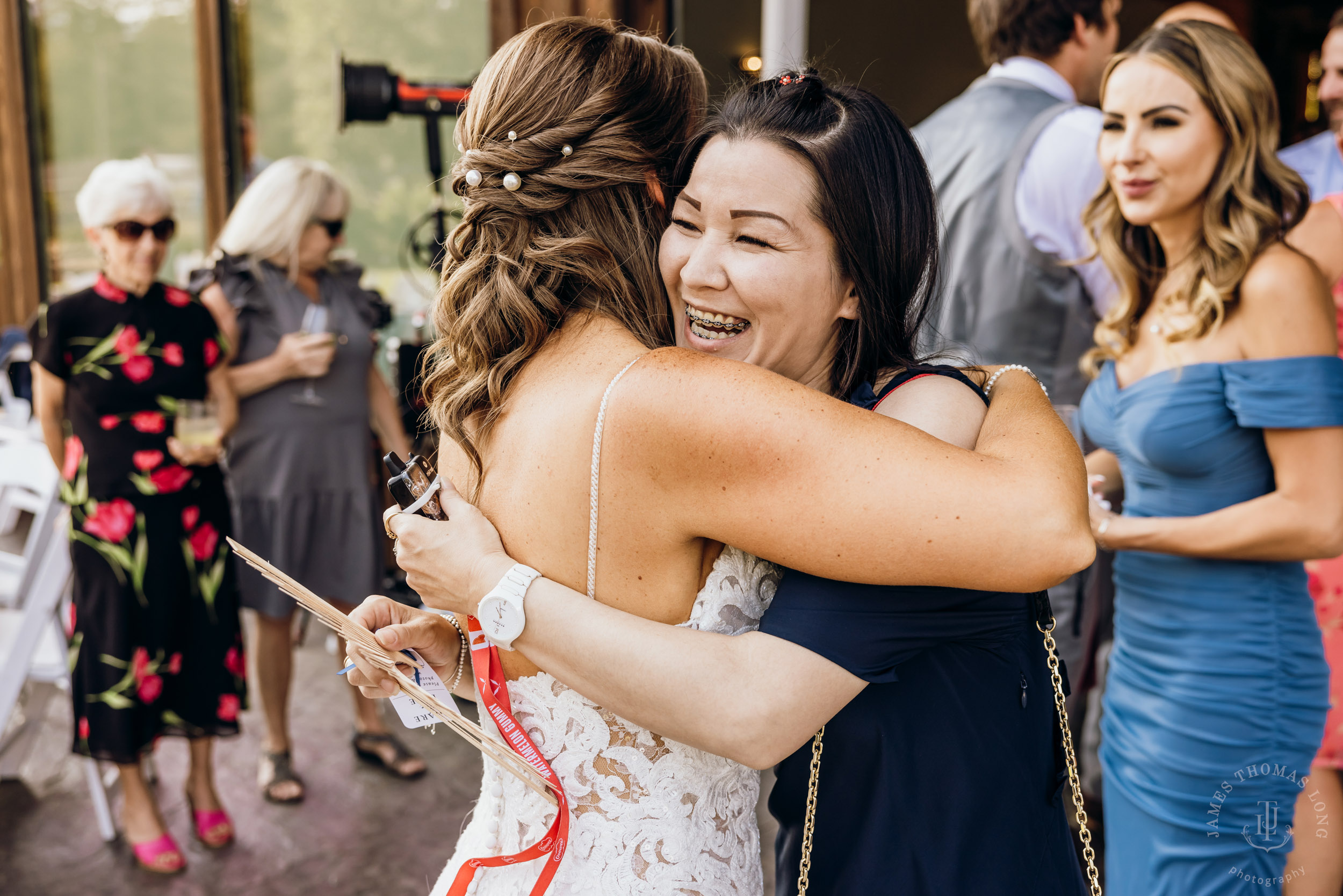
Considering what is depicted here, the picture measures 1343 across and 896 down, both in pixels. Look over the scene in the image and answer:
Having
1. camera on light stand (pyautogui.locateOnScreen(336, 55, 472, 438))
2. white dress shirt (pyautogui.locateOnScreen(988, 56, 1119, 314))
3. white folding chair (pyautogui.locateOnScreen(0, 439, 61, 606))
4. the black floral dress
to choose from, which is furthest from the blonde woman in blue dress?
white folding chair (pyautogui.locateOnScreen(0, 439, 61, 606))

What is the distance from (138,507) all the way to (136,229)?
892 millimetres

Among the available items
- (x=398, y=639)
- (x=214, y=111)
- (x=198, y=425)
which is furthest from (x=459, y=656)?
(x=214, y=111)

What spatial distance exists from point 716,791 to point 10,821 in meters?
3.28

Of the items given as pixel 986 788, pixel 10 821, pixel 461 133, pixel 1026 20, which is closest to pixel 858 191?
pixel 461 133

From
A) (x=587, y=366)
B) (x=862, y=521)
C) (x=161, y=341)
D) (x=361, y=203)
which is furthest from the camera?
(x=361, y=203)

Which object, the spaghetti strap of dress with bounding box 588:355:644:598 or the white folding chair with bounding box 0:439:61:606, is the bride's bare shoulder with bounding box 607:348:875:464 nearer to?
the spaghetti strap of dress with bounding box 588:355:644:598

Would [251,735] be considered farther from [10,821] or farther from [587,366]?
[587,366]

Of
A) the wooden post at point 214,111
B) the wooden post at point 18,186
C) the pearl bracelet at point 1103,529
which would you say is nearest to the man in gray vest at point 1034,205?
the pearl bracelet at point 1103,529

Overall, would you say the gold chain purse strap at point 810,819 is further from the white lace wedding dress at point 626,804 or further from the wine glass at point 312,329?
the wine glass at point 312,329

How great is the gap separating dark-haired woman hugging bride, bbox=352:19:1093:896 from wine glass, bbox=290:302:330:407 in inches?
100

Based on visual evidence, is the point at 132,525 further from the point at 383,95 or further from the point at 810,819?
the point at 810,819

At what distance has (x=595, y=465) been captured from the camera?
116 cm

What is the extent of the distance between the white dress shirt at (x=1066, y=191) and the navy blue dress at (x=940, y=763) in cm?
168

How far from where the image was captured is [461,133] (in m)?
1.36
